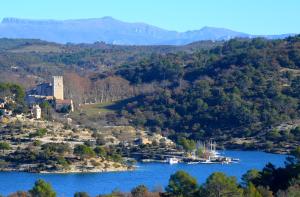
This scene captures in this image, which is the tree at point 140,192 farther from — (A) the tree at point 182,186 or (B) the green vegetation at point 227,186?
(A) the tree at point 182,186

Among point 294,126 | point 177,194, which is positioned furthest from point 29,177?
point 294,126

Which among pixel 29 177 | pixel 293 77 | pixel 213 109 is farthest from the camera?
pixel 293 77

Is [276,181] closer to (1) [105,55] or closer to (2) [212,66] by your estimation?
(2) [212,66]

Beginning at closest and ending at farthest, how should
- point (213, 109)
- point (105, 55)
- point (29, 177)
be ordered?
point (29, 177), point (213, 109), point (105, 55)

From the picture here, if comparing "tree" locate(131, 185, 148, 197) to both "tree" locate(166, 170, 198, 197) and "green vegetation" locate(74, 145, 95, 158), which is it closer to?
"tree" locate(166, 170, 198, 197)

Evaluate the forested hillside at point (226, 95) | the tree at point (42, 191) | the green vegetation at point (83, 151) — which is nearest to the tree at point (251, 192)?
the tree at point (42, 191)

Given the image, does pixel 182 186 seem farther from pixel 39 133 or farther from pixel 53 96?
pixel 53 96
